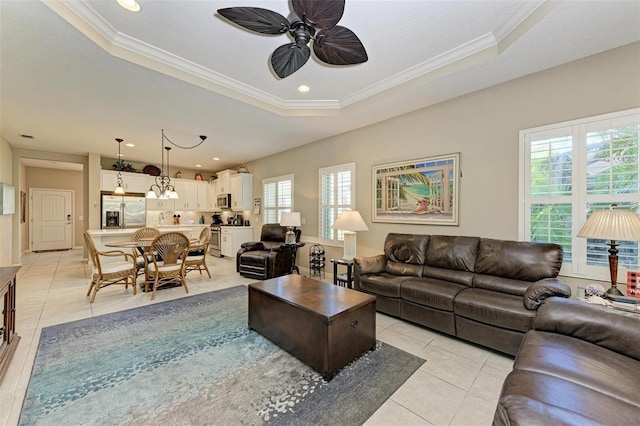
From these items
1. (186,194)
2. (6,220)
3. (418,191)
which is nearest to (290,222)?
(418,191)

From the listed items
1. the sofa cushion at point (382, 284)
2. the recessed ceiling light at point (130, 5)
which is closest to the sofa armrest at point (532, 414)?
the sofa cushion at point (382, 284)

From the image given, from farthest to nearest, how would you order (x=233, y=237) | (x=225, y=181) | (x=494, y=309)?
(x=225, y=181)
(x=233, y=237)
(x=494, y=309)

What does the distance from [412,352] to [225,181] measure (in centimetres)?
691

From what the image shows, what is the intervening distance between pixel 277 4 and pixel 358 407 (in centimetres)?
316

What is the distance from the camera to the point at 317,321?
2.04m

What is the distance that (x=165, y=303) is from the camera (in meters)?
3.64

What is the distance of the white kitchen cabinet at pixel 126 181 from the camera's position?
21.7 ft

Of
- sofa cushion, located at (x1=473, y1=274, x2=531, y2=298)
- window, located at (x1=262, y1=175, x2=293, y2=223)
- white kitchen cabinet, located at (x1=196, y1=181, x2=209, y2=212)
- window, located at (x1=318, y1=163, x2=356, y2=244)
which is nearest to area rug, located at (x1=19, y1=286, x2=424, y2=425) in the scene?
A: sofa cushion, located at (x1=473, y1=274, x2=531, y2=298)

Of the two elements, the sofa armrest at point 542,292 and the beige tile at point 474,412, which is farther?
the sofa armrest at point 542,292

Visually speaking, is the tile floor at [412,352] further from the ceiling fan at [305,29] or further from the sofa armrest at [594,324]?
the ceiling fan at [305,29]

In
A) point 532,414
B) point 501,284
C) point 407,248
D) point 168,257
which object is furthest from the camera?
point 168,257

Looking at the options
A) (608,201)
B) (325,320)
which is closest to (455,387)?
(325,320)

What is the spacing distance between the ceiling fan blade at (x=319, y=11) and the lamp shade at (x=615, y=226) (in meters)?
2.58

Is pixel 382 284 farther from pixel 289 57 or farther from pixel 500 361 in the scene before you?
pixel 289 57
